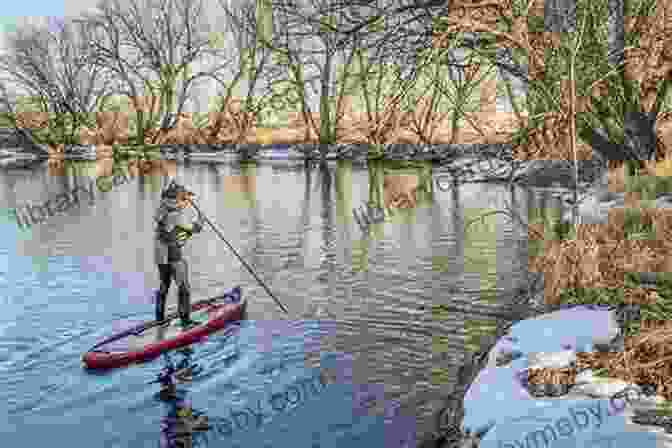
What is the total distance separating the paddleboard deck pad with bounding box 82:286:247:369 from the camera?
9.23m

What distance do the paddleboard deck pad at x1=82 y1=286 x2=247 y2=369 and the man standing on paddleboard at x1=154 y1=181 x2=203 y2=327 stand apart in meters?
0.28

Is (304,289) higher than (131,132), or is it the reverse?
(131,132)

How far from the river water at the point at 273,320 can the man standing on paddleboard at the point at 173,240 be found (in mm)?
932

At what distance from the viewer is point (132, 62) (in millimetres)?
64000

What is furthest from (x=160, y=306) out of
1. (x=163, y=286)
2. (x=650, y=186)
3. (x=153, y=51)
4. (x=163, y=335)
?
(x=153, y=51)

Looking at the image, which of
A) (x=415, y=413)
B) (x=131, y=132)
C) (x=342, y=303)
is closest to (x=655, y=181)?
(x=342, y=303)

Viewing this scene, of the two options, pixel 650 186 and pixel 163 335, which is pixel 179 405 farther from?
pixel 650 186

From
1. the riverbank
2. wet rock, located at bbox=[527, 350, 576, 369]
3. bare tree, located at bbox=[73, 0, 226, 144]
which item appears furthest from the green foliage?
bare tree, located at bbox=[73, 0, 226, 144]

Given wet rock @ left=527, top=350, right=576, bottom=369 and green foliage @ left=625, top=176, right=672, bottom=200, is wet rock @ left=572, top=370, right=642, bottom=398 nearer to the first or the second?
wet rock @ left=527, top=350, right=576, bottom=369

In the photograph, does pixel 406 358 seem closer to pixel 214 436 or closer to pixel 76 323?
pixel 214 436

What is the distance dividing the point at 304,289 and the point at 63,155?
181ft

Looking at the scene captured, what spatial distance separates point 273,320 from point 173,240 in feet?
7.27

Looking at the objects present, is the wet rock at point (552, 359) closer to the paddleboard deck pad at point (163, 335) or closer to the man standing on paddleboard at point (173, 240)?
the paddleboard deck pad at point (163, 335)

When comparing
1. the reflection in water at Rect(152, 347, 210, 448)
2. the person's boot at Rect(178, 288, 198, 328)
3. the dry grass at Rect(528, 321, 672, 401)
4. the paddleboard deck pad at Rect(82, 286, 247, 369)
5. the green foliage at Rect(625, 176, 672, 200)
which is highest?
the green foliage at Rect(625, 176, 672, 200)
